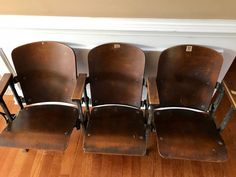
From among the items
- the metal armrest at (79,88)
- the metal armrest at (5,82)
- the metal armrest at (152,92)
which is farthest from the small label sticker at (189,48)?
the metal armrest at (5,82)

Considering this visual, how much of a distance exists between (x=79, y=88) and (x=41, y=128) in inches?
14.0

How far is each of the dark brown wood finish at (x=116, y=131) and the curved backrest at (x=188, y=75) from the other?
0.27 meters

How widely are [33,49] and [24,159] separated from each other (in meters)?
0.84

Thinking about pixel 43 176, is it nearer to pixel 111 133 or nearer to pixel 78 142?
pixel 78 142

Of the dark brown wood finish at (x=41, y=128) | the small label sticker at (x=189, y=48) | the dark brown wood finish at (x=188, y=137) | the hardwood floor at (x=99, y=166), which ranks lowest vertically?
the hardwood floor at (x=99, y=166)

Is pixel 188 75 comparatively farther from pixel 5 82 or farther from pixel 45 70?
pixel 5 82

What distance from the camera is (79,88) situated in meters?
1.22

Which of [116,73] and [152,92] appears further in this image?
[116,73]

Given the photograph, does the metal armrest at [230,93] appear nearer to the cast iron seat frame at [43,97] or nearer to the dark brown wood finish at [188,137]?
the dark brown wood finish at [188,137]

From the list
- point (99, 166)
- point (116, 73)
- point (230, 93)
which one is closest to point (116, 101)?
point (116, 73)

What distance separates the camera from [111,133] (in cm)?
123

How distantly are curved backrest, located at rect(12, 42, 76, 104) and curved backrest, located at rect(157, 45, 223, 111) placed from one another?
2.02ft

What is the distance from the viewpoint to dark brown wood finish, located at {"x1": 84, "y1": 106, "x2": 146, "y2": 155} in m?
1.16

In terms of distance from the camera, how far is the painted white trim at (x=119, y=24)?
1177mm
